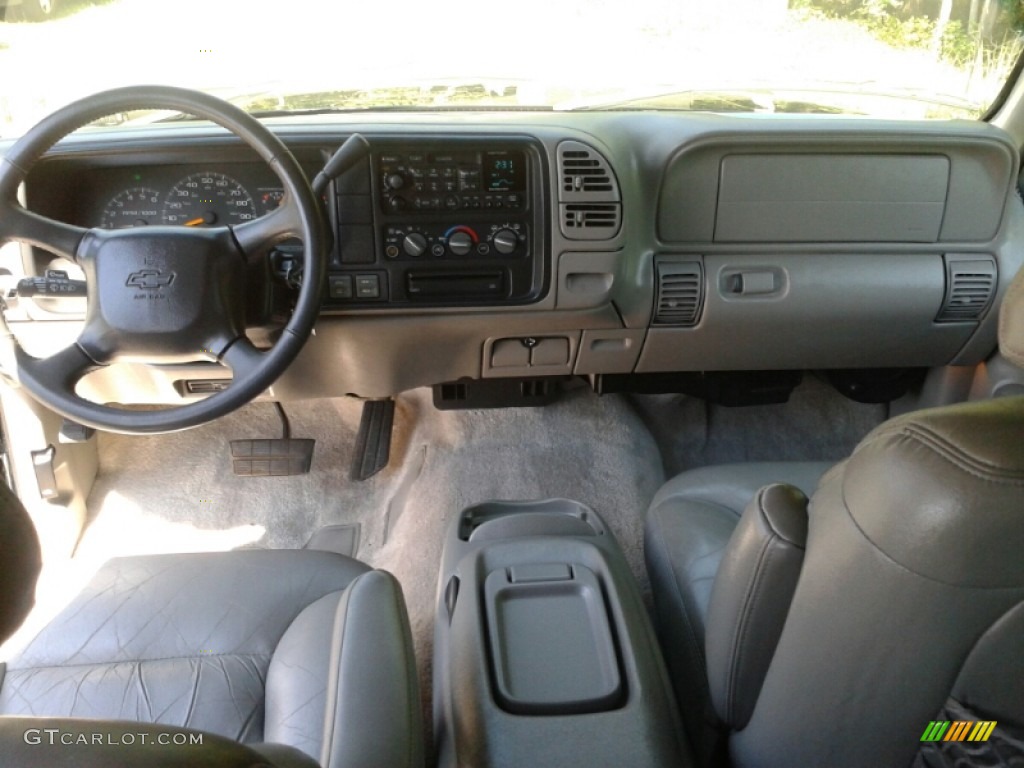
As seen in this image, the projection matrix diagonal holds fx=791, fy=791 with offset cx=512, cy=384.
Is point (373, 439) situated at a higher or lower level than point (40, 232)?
lower

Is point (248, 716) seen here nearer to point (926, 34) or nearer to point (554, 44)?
point (554, 44)

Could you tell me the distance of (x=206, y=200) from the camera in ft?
5.46

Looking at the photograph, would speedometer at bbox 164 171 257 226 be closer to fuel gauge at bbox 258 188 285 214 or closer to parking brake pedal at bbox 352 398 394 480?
fuel gauge at bbox 258 188 285 214

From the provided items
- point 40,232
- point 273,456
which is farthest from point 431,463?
point 40,232

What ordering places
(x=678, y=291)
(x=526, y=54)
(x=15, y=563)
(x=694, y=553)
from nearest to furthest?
(x=15, y=563), (x=694, y=553), (x=526, y=54), (x=678, y=291)

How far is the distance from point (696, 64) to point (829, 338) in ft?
2.48

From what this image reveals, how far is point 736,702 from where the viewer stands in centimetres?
104

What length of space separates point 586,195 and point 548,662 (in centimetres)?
97

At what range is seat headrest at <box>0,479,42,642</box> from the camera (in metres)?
0.68

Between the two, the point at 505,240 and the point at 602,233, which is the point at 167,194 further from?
the point at 602,233

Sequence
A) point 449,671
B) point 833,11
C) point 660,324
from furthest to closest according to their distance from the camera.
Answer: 1. point 660,324
2. point 833,11
3. point 449,671

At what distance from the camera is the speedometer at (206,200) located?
1661 mm

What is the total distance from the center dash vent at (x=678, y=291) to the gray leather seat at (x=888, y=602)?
978 millimetres

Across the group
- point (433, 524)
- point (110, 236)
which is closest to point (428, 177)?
point (110, 236)
